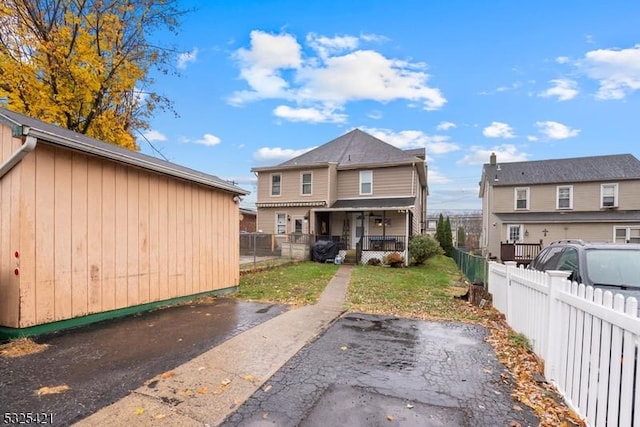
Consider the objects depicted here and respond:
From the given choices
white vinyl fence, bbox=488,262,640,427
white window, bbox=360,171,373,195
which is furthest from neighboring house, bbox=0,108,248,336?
white window, bbox=360,171,373,195

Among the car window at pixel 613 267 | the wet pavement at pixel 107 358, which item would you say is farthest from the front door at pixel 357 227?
the car window at pixel 613 267

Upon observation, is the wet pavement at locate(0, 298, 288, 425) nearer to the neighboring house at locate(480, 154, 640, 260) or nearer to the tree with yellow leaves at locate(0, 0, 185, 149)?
the tree with yellow leaves at locate(0, 0, 185, 149)

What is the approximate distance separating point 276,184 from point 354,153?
5369 millimetres

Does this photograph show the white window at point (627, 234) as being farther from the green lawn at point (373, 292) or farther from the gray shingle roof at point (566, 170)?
the green lawn at point (373, 292)

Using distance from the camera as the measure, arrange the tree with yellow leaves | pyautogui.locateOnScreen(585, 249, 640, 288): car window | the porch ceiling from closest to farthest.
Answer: pyautogui.locateOnScreen(585, 249, 640, 288): car window → the tree with yellow leaves → the porch ceiling

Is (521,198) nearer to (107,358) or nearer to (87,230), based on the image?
(87,230)

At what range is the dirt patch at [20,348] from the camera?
4.15 m

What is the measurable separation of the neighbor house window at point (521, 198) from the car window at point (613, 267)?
2240 cm

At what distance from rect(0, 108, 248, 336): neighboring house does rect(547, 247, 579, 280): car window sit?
7084 millimetres

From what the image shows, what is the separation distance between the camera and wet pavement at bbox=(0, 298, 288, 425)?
3059 millimetres

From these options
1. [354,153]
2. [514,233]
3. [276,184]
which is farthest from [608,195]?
[276,184]

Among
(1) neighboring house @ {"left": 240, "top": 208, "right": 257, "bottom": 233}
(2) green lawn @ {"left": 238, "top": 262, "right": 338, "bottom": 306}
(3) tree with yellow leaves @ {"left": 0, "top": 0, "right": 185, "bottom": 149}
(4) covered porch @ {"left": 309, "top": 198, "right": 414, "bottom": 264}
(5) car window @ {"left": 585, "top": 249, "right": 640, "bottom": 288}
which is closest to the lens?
(5) car window @ {"left": 585, "top": 249, "right": 640, "bottom": 288}

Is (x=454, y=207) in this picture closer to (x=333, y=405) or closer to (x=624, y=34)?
(x=624, y=34)

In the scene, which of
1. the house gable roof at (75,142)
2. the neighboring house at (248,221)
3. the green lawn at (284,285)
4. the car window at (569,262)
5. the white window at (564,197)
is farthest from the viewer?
the neighboring house at (248,221)
